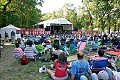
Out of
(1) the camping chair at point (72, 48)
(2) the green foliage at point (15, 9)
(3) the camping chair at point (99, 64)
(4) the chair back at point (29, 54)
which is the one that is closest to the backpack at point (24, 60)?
(4) the chair back at point (29, 54)

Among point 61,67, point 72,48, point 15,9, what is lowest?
point 72,48

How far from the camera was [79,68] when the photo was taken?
5.84 meters

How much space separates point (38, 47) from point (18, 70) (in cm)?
303

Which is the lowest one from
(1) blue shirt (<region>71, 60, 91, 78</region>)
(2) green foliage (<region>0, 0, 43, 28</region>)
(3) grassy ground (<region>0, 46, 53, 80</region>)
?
(3) grassy ground (<region>0, 46, 53, 80</region>)

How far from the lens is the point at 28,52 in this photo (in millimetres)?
10367

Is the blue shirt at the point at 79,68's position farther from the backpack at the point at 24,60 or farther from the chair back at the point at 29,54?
the chair back at the point at 29,54

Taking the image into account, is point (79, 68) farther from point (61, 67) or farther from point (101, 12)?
point (101, 12)

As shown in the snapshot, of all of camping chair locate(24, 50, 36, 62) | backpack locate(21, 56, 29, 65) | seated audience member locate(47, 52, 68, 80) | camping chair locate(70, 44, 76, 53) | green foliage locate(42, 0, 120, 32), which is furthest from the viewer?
green foliage locate(42, 0, 120, 32)

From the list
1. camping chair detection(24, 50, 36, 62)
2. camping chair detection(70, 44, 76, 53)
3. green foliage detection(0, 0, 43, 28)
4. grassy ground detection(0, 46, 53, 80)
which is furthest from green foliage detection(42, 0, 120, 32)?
grassy ground detection(0, 46, 53, 80)

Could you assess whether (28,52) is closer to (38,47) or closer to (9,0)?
(38,47)

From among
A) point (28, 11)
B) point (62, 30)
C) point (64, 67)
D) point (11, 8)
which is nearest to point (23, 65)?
point (64, 67)

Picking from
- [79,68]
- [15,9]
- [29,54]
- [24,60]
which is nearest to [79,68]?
[79,68]

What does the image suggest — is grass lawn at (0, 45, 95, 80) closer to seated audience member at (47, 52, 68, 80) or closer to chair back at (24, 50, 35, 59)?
chair back at (24, 50, 35, 59)

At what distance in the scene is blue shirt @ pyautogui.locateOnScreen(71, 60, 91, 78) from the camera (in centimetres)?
580
